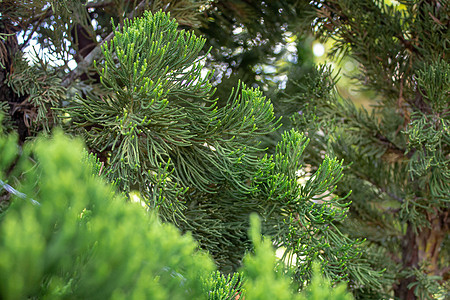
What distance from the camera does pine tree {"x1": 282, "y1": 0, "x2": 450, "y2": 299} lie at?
0.69m

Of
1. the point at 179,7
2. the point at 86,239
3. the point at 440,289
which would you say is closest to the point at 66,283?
the point at 86,239

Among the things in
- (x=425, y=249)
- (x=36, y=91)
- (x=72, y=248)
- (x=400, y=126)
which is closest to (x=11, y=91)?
(x=36, y=91)

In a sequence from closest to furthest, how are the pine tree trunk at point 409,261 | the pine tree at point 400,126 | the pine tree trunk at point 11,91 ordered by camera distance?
the pine tree trunk at point 11,91 → the pine tree at point 400,126 → the pine tree trunk at point 409,261

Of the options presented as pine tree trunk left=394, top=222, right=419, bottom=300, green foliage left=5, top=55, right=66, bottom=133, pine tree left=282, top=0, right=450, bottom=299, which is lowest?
pine tree trunk left=394, top=222, right=419, bottom=300

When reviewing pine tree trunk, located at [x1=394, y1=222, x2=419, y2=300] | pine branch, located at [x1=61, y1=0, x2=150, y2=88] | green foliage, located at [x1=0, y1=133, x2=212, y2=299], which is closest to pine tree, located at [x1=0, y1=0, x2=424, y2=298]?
pine branch, located at [x1=61, y1=0, x2=150, y2=88]

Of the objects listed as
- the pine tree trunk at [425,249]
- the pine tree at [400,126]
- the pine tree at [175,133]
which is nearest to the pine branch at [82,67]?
the pine tree at [175,133]

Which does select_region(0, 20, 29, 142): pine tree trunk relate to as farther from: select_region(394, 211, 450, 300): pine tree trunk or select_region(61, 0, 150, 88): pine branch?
select_region(394, 211, 450, 300): pine tree trunk

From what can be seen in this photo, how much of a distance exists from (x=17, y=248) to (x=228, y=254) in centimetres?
40

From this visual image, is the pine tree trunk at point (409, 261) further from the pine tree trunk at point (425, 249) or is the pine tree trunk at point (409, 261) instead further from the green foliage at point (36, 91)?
the green foliage at point (36, 91)

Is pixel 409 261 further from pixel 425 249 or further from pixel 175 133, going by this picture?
pixel 175 133

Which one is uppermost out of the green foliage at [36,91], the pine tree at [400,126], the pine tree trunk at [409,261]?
the green foliage at [36,91]

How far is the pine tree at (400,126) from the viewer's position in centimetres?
69

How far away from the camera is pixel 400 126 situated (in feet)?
2.71

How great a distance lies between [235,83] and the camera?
0.75 metres
